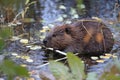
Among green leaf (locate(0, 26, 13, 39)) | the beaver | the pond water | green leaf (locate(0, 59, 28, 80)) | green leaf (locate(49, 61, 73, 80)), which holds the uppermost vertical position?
green leaf (locate(0, 26, 13, 39))

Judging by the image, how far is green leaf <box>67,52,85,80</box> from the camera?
616 mm

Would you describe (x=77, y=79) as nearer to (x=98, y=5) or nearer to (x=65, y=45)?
(x=65, y=45)

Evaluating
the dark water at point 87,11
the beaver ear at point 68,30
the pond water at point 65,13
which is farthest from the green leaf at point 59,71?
the dark water at point 87,11

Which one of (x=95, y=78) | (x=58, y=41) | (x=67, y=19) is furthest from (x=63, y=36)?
(x=95, y=78)

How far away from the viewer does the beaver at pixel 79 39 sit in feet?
13.3

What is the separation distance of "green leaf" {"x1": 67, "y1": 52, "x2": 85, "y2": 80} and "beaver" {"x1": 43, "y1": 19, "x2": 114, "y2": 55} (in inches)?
134

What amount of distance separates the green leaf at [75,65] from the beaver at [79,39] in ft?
11.1

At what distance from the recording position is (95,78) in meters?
0.65

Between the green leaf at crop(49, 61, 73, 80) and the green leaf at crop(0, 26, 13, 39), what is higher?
the green leaf at crop(0, 26, 13, 39)

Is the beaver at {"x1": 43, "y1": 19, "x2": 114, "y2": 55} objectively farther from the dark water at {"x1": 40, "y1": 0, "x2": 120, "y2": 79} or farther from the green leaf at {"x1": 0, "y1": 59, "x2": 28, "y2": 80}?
the green leaf at {"x1": 0, "y1": 59, "x2": 28, "y2": 80}

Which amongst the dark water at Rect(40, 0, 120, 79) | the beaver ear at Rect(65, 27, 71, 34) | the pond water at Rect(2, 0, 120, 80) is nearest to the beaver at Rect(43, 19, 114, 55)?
the beaver ear at Rect(65, 27, 71, 34)

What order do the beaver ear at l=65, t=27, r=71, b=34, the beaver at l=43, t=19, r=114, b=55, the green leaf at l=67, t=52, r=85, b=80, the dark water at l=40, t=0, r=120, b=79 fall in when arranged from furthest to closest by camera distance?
1. the dark water at l=40, t=0, r=120, b=79
2. the beaver ear at l=65, t=27, r=71, b=34
3. the beaver at l=43, t=19, r=114, b=55
4. the green leaf at l=67, t=52, r=85, b=80

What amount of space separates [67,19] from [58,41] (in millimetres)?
979

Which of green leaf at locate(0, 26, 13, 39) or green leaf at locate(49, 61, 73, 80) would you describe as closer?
green leaf at locate(0, 26, 13, 39)
